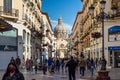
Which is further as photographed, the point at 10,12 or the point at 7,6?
the point at 7,6

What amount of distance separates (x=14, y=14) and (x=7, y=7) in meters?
1.05

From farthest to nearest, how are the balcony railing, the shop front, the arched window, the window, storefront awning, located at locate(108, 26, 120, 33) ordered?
1. the shop front
2. storefront awning, located at locate(108, 26, 120, 33)
3. the arched window
4. the window
5. the balcony railing

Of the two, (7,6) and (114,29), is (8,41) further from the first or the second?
(114,29)

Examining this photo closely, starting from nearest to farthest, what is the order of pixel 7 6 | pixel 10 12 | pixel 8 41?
pixel 8 41, pixel 10 12, pixel 7 6

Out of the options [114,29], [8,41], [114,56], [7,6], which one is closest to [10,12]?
[7,6]

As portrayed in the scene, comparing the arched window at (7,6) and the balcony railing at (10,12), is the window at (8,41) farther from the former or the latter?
the arched window at (7,6)

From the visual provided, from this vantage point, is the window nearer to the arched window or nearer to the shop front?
the arched window

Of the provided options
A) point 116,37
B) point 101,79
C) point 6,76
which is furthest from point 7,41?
point 6,76

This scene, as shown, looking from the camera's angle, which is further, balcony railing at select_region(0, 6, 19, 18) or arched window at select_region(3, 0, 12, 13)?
arched window at select_region(3, 0, 12, 13)

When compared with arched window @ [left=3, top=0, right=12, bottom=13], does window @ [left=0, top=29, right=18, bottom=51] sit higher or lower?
lower

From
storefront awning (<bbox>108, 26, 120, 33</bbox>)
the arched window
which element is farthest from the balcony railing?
storefront awning (<bbox>108, 26, 120, 33</bbox>)

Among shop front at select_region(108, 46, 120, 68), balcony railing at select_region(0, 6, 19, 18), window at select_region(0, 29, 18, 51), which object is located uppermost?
balcony railing at select_region(0, 6, 19, 18)

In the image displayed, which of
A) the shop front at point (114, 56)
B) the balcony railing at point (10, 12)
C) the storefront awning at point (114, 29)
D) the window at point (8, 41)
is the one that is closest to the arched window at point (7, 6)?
the balcony railing at point (10, 12)

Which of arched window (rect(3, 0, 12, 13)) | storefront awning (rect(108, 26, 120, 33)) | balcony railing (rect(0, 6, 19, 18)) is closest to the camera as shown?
balcony railing (rect(0, 6, 19, 18))
